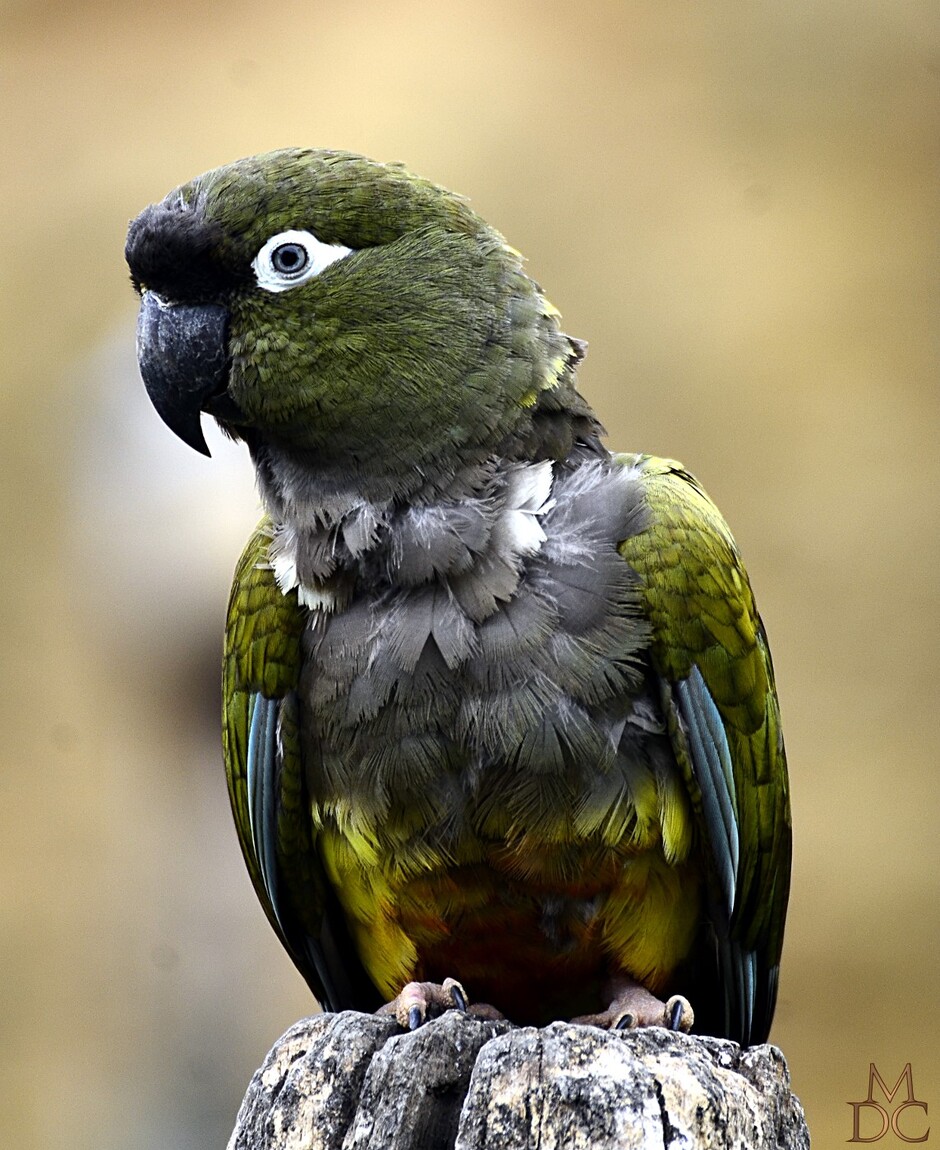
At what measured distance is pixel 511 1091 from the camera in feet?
6.10

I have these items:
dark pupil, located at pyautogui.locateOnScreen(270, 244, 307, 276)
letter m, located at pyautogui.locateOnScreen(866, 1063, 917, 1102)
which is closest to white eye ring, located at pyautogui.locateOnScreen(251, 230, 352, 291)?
dark pupil, located at pyautogui.locateOnScreen(270, 244, 307, 276)

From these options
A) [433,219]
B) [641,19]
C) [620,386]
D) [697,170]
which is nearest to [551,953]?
[433,219]

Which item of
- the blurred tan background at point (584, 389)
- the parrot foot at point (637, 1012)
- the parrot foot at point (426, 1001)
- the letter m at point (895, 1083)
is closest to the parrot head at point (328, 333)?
the parrot foot at point (426, 1001)

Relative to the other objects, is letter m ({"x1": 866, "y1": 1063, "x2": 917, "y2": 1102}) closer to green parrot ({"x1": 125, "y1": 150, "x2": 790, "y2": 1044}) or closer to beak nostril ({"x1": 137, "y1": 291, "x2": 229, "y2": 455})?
green parrot ({"x1": 125, "y1": 150, "x2": 790, "y2": 1044})

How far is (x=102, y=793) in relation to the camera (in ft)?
21.4

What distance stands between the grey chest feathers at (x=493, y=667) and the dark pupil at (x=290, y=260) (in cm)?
50

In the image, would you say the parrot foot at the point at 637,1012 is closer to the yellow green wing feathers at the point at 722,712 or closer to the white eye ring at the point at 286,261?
the yellow green wing feathers at the point at 722,712

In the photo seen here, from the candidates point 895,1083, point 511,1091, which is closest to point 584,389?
point 895,1083

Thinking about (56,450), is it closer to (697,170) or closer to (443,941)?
(697,170)

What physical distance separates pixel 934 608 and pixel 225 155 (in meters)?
3.92

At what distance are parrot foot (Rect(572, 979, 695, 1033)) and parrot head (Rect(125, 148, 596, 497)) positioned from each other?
3.64 ft

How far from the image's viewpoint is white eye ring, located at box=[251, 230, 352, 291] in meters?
2.56

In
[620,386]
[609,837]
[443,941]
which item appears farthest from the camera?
[620,386]

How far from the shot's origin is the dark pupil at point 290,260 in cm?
257
